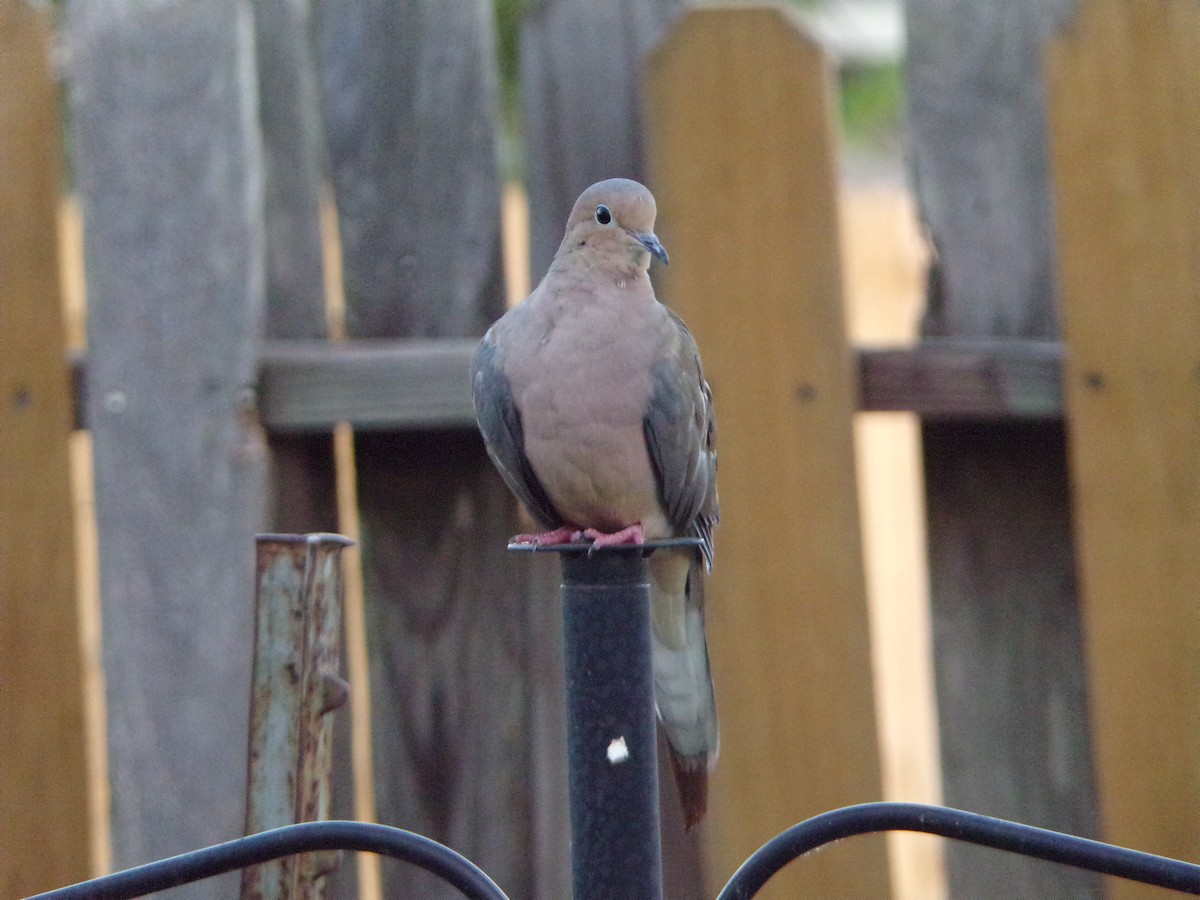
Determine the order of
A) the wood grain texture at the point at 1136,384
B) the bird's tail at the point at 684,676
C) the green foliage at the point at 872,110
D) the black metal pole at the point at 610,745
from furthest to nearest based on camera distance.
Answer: the green foliage at the point at 872,110 → the wood grain texture at the point at 1136,384 → the bird's tail at the point at 684,676 → the black metal pole at the point at 610,745

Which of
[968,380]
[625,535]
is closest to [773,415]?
[968,380]

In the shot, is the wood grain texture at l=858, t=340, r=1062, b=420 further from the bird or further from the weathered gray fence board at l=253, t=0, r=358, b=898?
the weathered gray fence board at l=253, t=0, r=358, b=898

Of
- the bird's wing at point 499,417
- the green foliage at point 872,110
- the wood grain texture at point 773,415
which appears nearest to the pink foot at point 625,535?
the bird's wing at point 499,417

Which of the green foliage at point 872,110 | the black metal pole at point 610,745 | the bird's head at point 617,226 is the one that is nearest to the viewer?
the black metal pole at point 610,745

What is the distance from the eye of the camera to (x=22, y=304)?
2.36 m

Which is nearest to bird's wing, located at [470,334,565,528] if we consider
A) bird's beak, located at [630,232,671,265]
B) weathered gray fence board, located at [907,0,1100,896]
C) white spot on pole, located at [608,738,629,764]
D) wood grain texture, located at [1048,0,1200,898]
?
bird's beak, located at [630,232,671,265]

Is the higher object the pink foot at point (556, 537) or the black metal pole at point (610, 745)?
the pink foot at point (556, 537)

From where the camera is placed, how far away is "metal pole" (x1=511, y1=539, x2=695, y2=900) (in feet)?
4.41

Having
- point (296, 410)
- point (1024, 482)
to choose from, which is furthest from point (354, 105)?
point (1024, 482)

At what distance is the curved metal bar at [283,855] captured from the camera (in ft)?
4.06

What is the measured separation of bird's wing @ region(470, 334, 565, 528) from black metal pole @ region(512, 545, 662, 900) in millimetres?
582

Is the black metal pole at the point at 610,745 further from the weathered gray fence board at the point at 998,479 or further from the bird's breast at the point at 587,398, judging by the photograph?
the weathered gray fence board at the point at 998,479

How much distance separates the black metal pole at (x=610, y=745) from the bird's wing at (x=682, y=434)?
1.60 feet

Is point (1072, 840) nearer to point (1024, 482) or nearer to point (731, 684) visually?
point (731, 684)
